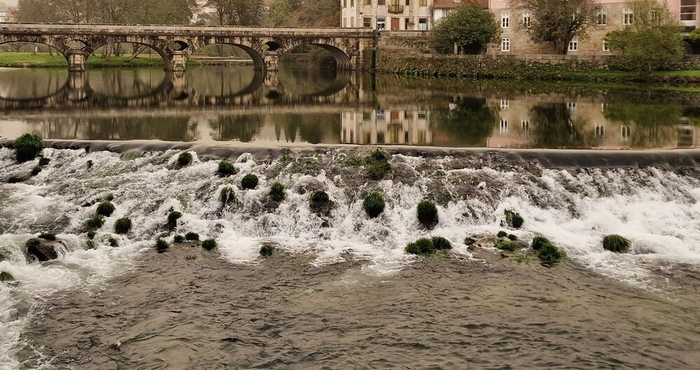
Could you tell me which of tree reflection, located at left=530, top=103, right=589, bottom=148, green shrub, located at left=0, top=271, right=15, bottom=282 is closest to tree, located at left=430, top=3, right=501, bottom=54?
tree reflection, located at left=530, top=103, right=589, bottom=148

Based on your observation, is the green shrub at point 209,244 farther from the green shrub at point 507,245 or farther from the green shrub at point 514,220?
the green shrub at point 514,220

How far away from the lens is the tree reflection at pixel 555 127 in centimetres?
2710

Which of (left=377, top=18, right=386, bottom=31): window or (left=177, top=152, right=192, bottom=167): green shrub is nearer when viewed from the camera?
(left=177, top=152, right=192, bottom=167): green shrub

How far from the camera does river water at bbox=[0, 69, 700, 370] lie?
11.9 m

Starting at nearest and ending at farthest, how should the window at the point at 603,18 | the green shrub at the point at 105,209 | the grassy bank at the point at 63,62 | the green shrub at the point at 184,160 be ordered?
1. the green shrub at the point at 105,209
2. the green shrub at the point at 184,160
3. the window at the point at 603,18
4. the grassy bank at the point at 63,62

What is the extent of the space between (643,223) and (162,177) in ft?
43.0

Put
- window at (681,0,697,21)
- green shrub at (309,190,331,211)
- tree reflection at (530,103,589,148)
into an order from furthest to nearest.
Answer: window at (681,0,697,21), tree reflection at (530,103,589,148), green shrub at (309,190,331,211)

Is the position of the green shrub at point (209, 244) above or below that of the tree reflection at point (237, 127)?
below

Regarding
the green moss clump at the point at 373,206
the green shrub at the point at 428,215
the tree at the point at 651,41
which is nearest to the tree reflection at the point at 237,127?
the green moss clump at the point at 373,206

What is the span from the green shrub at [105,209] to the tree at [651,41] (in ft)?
155

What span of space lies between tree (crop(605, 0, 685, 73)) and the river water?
2733 cm

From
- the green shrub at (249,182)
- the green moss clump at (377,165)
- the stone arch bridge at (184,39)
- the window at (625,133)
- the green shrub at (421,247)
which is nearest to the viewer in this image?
the green shrub at (421,247)

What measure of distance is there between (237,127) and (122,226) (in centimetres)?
1416

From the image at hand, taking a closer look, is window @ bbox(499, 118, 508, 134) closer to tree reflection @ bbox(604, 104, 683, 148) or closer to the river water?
the river water
